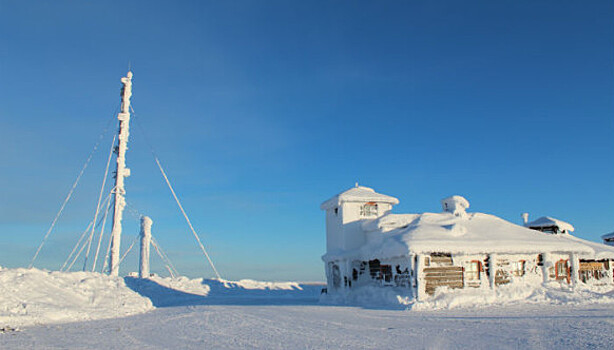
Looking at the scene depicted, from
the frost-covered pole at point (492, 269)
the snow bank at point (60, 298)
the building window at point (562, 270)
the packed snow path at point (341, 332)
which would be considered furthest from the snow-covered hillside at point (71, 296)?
the building window at point (562, 270)

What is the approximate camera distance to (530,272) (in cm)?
2522

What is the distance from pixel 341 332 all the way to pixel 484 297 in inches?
469

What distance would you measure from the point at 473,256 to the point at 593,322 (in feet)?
34.9

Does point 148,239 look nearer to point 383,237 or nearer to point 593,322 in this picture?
point 383,237

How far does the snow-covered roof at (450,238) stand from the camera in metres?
22.9

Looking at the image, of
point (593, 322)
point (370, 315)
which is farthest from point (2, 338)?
point (593, 322)

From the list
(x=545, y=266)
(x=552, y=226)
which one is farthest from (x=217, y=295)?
(x=552, y=226)

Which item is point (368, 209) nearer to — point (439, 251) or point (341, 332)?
point (439, 251)

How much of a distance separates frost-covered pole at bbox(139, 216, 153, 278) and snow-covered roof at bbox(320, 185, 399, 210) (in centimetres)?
1379

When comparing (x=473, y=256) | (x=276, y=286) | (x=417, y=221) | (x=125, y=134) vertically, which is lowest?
(x=276, y=286)

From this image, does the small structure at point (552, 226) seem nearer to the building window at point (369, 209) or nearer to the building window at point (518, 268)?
the building window at point (518, 268)

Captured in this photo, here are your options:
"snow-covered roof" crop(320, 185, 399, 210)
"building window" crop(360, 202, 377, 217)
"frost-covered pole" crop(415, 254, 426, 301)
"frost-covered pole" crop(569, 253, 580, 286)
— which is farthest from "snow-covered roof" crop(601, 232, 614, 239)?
"frost-covered pole" crop(415, 254, 426, 301)

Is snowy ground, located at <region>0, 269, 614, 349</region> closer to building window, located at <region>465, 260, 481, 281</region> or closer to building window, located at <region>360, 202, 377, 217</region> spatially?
building window, located at <region>465, 260, 481, 281</region>

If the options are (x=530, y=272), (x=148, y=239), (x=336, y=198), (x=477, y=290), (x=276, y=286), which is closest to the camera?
(x=477, y=290)
